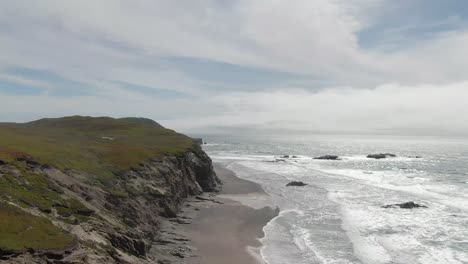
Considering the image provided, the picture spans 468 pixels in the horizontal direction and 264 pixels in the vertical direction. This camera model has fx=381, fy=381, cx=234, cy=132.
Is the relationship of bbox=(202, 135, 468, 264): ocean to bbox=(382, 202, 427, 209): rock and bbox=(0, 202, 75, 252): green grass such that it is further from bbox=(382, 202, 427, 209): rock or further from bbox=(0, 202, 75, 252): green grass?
bbox=(0, 202, 75, 252): green grass

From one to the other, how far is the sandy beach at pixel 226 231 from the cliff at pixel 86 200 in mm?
3677

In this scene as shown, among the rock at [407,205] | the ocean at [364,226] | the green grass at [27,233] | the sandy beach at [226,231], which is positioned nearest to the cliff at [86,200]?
the green grass at [27,233]

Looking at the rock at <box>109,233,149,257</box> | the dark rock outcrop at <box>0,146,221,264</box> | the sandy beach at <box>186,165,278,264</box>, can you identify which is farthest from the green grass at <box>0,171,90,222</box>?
the sandy beach at <box>186,165,278,264</box>

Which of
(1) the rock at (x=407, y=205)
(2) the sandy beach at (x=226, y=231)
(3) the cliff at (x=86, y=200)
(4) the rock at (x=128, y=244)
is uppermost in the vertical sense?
(3) the cliff at (x=86, y=200)

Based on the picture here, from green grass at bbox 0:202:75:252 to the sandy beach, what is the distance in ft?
42.2

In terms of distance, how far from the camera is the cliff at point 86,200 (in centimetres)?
1850

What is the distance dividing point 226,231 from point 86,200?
16.1 metres

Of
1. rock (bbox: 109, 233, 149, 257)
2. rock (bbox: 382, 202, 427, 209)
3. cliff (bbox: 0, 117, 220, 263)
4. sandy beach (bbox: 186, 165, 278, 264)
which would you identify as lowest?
sandy beach (bbox: 186, 165, 278, 264)

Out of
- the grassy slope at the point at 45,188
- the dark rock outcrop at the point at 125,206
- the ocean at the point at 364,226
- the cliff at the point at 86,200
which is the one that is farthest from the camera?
the ocean at the point at 364,226

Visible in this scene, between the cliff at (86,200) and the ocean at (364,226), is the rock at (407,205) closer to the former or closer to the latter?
the ocean at (364,226)

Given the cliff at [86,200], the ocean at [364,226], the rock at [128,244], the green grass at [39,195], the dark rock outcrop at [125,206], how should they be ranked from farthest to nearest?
the ocean at [364,226] < the rock at [128,244] < the green grass at [39,195] < the dark rock outcrop at [125,206] < the cliff at [86,200]

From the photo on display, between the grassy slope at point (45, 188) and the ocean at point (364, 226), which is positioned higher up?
the grassy slope at point (45, 188)

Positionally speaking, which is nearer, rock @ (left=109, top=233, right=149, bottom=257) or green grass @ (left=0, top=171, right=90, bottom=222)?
green grass @ (left=0, top=171, right=90, bottom=222)

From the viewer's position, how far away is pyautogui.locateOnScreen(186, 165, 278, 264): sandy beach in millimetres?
32125
